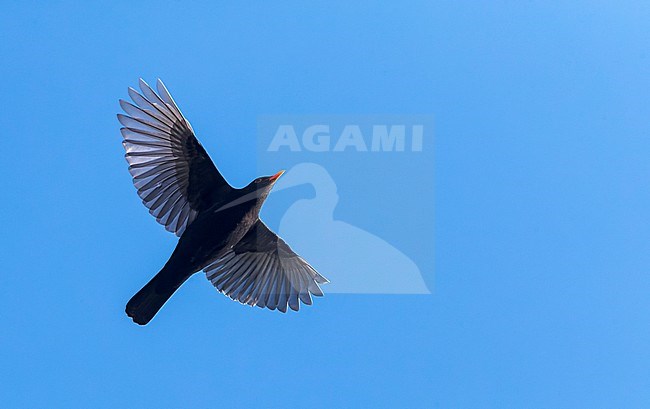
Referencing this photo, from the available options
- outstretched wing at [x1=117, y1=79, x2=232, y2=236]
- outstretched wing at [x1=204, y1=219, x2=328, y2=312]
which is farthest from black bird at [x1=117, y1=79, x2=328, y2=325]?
outstretched wing at [x1=204, y1=219, x2=328, y2=312]

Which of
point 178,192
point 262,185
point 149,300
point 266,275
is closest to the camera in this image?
point 262,185

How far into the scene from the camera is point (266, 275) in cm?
1362

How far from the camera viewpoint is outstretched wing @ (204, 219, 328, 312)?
13500 mm

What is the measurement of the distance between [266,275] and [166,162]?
92.2 inches

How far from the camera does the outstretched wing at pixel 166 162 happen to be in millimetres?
11977

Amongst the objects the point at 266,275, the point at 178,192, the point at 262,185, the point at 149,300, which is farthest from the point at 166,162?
the point at 266,275

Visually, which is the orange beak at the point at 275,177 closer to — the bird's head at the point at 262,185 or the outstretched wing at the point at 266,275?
the bird's head at the point at 262,185

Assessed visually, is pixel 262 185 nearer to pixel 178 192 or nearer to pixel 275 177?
pixel 275 177

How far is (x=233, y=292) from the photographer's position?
44.3ft

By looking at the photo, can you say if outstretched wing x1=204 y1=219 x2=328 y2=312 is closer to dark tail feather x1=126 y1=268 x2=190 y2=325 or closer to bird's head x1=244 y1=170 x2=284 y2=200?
dark tail feather x1=126 y1=268 x2=190 y2=325

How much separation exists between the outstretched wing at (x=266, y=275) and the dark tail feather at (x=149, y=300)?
4.54 ft

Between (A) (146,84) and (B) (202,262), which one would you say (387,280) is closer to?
(B) (202,262)

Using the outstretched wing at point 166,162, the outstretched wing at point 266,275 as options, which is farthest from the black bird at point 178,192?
the outstretched wing at point 266,275

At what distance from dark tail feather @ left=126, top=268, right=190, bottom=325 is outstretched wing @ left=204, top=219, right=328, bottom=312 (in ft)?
4.54
